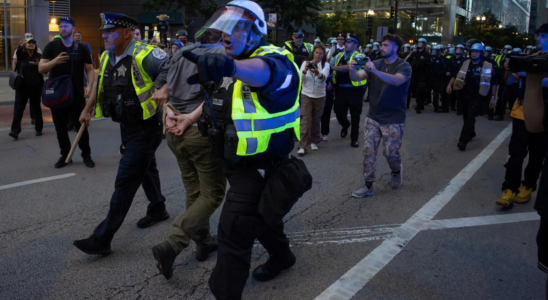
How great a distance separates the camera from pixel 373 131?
589 centimetres

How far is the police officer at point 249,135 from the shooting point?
105 inches

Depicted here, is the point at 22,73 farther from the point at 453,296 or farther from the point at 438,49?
the point at 438,49

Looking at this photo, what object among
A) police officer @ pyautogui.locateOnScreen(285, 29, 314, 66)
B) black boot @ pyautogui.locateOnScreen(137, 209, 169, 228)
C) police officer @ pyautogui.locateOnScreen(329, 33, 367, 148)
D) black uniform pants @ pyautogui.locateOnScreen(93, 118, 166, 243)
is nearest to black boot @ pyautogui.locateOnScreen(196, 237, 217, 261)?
black uniform pants @ pyautogui.locateOnScreen(93, 118, 166, 243)

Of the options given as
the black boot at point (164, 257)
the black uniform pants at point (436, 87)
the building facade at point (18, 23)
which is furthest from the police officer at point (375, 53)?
the building facade at point (18, 23)

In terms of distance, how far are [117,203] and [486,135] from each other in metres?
8.78

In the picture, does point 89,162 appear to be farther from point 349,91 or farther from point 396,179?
point 349,91

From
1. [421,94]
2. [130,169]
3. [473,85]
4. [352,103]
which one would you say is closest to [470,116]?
[473,85]

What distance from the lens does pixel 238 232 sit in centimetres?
284

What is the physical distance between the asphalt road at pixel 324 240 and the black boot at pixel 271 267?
53 mm

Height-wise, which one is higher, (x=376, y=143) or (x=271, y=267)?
(x=376, y=143)

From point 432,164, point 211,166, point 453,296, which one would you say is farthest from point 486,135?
point 211,166

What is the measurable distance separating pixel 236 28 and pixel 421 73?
42.7 ft

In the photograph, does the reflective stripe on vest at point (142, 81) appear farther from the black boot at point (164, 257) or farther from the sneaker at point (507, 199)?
the sneaker at point (507, 199)

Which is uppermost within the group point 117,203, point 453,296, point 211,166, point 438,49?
point 438,49
